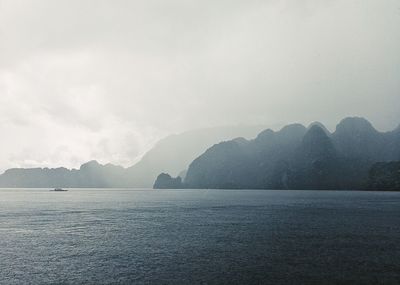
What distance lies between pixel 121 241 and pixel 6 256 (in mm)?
18405

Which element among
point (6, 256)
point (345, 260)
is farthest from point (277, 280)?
point (6, 256)

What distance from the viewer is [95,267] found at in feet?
137

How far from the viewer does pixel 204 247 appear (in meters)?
53.9

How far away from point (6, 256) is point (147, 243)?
21272 millimetres

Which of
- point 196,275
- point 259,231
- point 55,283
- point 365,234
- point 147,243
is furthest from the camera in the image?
point 259,231

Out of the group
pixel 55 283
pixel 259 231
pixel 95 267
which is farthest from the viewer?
pixel 259 231

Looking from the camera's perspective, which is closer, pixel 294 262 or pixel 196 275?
pixel 196 275

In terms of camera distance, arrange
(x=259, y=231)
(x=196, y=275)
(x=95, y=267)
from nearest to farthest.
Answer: (x=196, y=275), (x=95, y=267), (x=259, y=231)

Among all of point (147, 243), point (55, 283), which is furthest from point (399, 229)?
point (55, 283)

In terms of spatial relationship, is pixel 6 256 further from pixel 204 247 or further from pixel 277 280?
pixel 277 280

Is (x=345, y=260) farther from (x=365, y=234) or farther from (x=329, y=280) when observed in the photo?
(x=365, y=234)

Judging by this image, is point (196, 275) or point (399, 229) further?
point (399, 229)

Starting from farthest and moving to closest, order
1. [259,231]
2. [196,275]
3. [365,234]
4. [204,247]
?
[259,231] → [365,234] → [204,247] → [196,275]

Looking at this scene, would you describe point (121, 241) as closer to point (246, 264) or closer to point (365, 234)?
point (246, 264)
